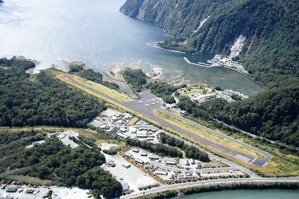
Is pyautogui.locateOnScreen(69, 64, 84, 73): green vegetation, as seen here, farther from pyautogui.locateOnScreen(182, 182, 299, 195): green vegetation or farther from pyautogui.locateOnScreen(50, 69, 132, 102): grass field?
pyautogui.locateOnScreen(182, 182, 299, 195): green vegetation

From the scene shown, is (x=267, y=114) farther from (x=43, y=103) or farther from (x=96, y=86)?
(x=43, y=103)

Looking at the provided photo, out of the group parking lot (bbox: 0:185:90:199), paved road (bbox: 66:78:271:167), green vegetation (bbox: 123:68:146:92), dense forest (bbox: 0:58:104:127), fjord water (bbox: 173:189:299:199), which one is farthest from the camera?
green vegetation (bbox: 123:68:146:92)

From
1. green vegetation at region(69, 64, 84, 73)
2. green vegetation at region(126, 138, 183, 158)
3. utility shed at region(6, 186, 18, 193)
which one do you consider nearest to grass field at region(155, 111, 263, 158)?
green vegetation at region(126, 138, 183, 158)

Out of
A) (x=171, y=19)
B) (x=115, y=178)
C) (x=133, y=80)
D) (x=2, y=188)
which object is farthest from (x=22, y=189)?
(x=171, y=19)

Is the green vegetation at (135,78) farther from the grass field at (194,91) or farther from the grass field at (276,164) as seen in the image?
the grass field at (276,164)

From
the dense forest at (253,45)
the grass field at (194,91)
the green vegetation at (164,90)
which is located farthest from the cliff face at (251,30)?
the green vegetation at (164,90)

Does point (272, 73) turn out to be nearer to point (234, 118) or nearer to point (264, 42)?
point (264, 42)
